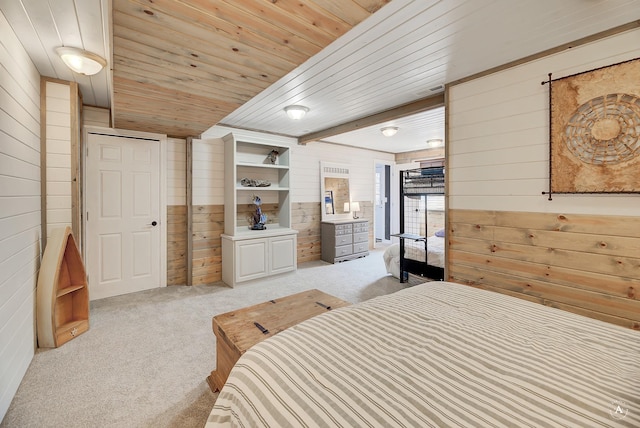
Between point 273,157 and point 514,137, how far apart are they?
130 inches

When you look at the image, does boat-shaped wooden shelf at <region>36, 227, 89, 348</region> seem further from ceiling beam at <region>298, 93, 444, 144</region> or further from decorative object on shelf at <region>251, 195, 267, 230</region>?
ceiling beam at <region>298, 93, 444, 144</region>

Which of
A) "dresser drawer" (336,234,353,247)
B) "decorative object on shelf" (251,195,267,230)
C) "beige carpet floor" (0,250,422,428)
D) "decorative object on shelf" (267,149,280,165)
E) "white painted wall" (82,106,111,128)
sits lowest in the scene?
"beige carpet floor" (0,250,422,428)

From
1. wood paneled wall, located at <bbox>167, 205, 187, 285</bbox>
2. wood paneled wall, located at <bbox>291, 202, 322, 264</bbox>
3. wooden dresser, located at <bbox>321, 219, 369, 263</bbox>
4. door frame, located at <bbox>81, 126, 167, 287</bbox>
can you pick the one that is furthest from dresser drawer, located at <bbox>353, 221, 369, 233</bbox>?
door frame, located at <bbox>81, 126, 167, 287</bbox>

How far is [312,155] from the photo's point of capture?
5.46 m

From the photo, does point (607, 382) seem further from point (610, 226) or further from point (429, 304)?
point (610, 226)

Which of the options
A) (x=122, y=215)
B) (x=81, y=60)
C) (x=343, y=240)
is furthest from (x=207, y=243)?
(x=81, y=60)

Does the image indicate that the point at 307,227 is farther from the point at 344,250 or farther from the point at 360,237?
the point at 360,237

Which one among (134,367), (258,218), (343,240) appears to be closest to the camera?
(134,367)

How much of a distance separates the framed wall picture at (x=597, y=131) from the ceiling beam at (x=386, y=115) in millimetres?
1146

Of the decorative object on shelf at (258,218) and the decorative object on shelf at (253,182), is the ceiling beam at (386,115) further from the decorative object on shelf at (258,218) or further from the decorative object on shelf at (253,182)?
the decorative object on shelf at (258,218)

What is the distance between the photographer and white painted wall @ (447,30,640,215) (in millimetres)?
1932

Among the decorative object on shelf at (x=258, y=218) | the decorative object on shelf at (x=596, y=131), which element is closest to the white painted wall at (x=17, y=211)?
the decorative object on shelf at (x=258, y=218)

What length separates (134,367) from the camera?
2.10 m

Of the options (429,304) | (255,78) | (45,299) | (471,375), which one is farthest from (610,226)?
(45,299)
